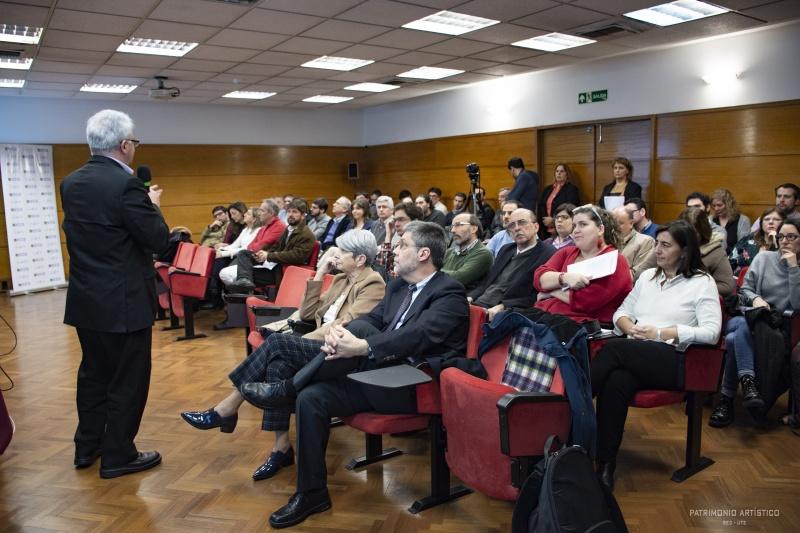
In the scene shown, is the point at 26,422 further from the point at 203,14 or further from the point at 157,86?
the point at 157,86

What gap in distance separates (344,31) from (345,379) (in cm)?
445

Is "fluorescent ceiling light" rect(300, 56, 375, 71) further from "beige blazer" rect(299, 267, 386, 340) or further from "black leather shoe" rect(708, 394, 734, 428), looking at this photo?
"black leather shoe" rect(708, 394, 734, 428)

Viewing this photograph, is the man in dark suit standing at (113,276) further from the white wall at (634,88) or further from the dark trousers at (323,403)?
the white wall at (634,88)

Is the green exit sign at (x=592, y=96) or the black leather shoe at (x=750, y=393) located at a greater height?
the green exit sign at (x=592, y=96)

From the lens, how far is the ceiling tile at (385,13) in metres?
5.27

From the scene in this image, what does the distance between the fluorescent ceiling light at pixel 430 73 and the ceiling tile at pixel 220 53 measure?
2.38 m

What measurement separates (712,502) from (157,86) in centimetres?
858

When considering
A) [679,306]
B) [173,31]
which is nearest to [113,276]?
[679,306]

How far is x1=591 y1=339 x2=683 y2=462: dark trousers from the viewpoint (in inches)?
106

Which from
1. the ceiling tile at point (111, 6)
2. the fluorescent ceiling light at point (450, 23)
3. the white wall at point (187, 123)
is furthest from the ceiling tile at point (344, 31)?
the white wall at point (187, 123)

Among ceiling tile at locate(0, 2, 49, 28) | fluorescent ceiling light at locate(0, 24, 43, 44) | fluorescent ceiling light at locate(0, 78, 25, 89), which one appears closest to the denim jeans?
ceiling tile at locate(0, 2, 49, 28)

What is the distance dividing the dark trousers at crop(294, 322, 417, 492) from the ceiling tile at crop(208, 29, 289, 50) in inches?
177

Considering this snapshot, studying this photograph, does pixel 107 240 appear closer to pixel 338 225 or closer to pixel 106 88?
pixel 338 225

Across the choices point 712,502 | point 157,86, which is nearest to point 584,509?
point 712,502
